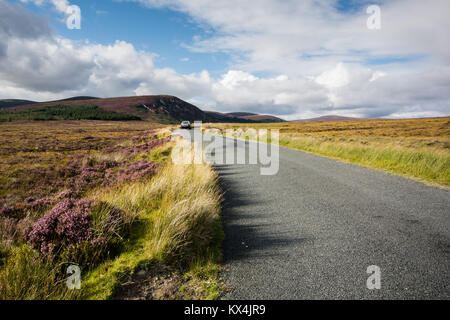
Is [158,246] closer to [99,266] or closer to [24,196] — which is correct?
[99,266]

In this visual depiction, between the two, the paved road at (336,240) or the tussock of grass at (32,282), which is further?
the paved road at (336,240)

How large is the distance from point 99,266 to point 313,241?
3.39m

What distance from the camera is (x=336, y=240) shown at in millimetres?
3943

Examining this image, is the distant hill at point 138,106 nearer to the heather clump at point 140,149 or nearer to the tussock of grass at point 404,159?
the heather clump at point 140,149

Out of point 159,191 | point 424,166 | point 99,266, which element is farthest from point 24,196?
point 424,166

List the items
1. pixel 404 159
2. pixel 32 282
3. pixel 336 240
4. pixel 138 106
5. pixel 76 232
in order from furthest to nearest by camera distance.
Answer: pixel 138 106
pixel 404 159
pixel 336 240
pixel 76 232
pixel 32 282

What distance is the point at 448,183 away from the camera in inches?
299

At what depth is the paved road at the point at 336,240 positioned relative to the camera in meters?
2.81

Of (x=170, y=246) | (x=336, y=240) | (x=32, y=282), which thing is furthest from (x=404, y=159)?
(x=32, y=282)

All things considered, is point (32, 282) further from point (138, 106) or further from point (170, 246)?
point (138, 106)

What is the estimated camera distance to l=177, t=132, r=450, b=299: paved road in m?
2.81

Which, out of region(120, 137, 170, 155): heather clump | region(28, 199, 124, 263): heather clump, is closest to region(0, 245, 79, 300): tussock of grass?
region(28, 199, 124, 263): heather clump

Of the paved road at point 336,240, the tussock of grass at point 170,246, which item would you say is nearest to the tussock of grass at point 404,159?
the paved road at point 336,240

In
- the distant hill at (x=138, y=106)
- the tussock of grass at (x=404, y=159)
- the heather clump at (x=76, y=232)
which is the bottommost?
the heather clump at (x=76, y=232)
